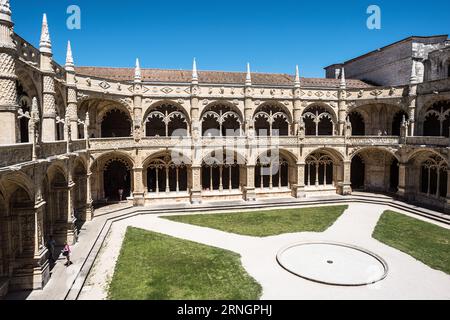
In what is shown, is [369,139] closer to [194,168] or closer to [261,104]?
[261,104]

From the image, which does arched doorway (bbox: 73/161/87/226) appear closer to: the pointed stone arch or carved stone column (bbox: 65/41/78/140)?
carved stone column (bbox: 65/41/78/140)

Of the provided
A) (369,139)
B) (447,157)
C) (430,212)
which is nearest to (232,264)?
(430,212)

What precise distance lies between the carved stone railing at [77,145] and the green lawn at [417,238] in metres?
19.8

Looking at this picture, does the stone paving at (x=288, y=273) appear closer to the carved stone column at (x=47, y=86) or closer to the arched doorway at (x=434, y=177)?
the arched doorway at (x=434, y=177)

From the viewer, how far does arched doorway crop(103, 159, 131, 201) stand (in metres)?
28.2

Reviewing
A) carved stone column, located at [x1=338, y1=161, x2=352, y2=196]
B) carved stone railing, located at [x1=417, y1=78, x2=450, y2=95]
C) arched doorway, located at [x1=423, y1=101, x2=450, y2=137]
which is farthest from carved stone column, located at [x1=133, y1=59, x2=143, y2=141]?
arched doorway, located at [x1=423, y1=101, x2=450, y2=137]

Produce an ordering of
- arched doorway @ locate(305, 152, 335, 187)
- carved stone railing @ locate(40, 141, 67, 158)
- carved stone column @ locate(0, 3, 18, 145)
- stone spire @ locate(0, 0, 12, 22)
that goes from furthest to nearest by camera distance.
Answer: arched doorway @ locate(305, 152, 335, 187) < carved stone railing @ locate(40, 141, 67, 158) < carved stone column @ locate(0, 3, 18, 145) < stone spire @ locate(0, 0, 12, 22)

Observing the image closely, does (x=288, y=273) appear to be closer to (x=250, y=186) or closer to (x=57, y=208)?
(x=57, y=208)

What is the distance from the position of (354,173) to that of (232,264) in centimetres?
2427

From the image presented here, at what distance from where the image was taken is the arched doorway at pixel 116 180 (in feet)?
92.7

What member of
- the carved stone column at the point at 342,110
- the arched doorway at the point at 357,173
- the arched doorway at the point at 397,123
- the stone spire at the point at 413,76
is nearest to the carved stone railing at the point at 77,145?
the carved stone column at the point at 342,110

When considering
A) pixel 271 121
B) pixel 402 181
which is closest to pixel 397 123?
pixel 402 181

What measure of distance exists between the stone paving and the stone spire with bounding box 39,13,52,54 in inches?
457
